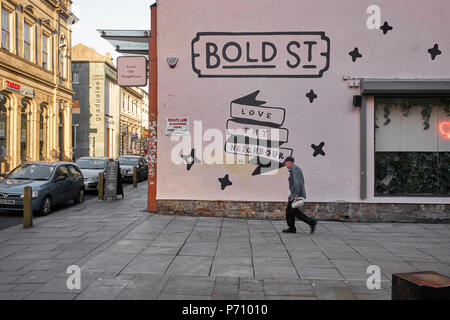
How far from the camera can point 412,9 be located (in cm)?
970

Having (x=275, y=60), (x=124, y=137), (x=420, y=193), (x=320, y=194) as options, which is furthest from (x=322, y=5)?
(x=124, y=137)

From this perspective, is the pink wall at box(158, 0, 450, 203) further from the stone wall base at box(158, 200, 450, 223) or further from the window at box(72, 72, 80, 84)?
the window at box(72, 72, 80, 84)

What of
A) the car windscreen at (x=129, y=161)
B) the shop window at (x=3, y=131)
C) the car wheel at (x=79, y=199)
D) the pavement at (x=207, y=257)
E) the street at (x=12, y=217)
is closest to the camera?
the pavement at (x=207, y=257)

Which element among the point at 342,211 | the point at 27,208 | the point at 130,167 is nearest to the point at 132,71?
the point at 27,208

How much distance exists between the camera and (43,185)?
10.7 m

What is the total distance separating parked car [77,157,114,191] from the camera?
15.6 metres

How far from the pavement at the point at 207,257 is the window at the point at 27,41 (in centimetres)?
1877

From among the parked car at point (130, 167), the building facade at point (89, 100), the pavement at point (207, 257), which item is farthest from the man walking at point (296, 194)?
the building facade at point (89, 100)

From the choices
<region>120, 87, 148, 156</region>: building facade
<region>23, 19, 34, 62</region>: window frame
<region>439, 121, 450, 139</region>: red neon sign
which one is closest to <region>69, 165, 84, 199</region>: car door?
<region>439, 121, 450, 139</region>: red neon sign

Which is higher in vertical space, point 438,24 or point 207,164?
point 438,24

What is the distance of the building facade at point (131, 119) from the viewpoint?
47.5 m

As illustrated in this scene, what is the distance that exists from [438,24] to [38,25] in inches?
982

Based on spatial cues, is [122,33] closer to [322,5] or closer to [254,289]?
[322,5]

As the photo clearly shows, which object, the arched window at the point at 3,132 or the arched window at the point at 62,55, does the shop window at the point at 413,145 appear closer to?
the arched window at the point at 3,132
